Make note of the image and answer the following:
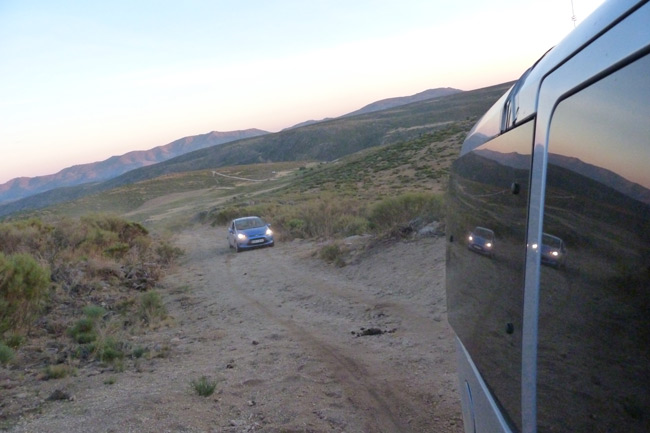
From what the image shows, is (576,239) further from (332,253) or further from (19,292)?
(332,253)

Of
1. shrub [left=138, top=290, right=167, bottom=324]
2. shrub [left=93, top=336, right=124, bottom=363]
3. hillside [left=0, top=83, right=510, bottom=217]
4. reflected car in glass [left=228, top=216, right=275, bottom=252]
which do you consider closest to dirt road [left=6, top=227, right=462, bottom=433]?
shrub [left=138, top=290, right=167, bottom=324]

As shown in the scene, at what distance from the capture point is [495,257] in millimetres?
2412

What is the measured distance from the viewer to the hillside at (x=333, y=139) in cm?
10669

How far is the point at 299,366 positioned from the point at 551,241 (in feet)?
20.0

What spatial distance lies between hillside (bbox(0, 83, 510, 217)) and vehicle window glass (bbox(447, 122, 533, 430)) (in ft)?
292

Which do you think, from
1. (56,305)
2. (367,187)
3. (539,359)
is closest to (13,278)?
(56,305)

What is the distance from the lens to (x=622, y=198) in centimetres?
141

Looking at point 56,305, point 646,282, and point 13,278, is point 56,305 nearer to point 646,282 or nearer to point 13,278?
point 13,278

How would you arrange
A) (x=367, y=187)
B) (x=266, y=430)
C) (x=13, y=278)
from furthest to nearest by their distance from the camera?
(x=367, y=187)
(x=13, y=278)
(x=266, y=430)

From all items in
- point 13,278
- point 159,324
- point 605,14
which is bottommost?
point 159,324

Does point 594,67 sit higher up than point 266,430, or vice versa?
point 594,67

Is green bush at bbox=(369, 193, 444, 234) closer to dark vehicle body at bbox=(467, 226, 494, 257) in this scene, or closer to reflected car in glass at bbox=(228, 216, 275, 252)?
reflected car in glass at bbox=(228, 216, 275, 252)

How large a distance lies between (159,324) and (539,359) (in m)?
10.5

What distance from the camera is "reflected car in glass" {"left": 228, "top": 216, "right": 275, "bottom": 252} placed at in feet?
76.3
